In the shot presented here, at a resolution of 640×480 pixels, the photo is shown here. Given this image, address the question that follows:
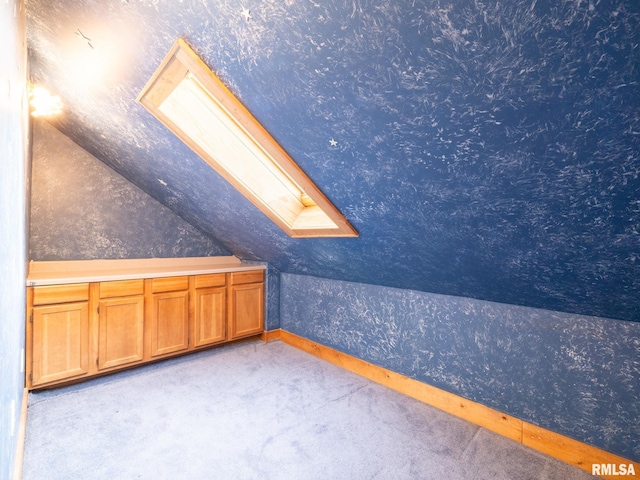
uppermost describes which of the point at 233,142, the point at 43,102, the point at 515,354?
the point at 43,102

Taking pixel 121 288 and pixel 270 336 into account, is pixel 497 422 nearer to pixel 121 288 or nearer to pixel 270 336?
pixel 270 336

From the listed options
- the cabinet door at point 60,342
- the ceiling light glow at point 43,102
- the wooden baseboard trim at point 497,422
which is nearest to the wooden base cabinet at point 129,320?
the cabinet door at point 60,342

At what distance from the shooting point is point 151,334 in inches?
111

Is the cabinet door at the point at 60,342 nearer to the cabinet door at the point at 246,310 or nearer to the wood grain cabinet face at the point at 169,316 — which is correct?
the wood grain cabinet face at the point at 169,316

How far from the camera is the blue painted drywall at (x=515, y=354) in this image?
5.29 ft

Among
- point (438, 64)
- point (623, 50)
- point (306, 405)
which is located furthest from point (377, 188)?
point (306, 405)

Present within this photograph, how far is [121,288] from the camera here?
2.65m

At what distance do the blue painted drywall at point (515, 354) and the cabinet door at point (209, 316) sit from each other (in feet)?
3.96

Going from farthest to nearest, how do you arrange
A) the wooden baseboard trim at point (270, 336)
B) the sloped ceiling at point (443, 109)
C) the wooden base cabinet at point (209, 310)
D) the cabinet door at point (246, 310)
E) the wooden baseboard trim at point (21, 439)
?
the wooden baseboard trim at point (270, 336)
the cabinet door at point (246, 310)
the wooden base cabinet at point (209, 310)
the wooden baseboard trim at point (21, 439)
the sloped ceiling at point (443, 109)

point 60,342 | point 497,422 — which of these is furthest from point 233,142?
point 497,422

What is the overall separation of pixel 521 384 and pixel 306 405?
4.32ft

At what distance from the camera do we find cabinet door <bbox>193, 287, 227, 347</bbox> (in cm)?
310

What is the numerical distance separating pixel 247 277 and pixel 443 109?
2761 millimetres

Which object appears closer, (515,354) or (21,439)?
(21,439)
